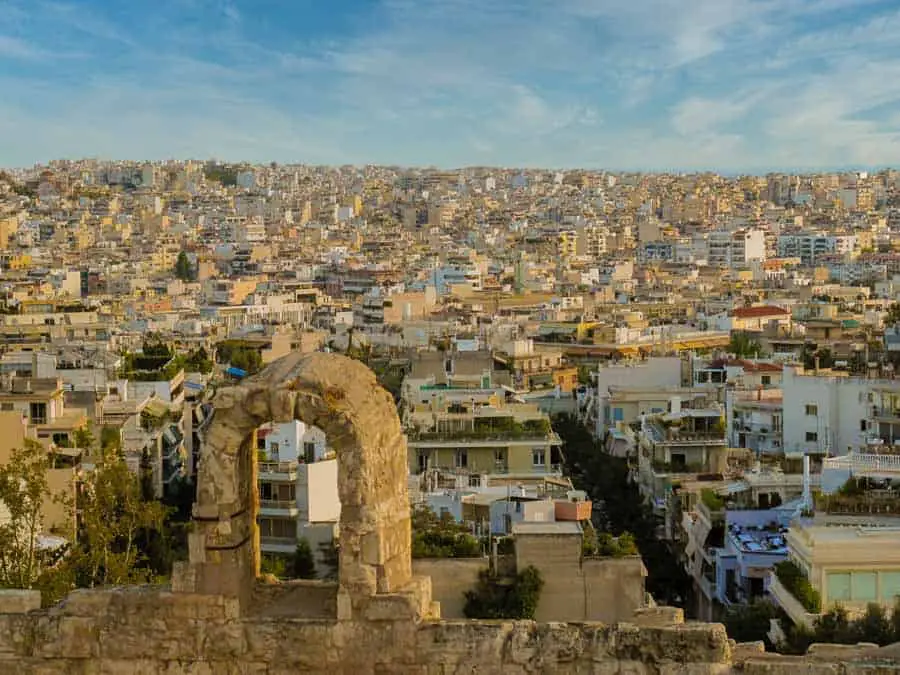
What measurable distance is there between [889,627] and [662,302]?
72165 mm

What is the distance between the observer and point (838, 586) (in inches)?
804

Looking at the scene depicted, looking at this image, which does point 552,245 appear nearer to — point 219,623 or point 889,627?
point 889,627

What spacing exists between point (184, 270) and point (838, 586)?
111m

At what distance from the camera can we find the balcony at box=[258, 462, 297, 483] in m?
26.7

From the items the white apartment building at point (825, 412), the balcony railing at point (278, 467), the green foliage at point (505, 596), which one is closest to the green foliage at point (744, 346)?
the white apartment building at point (825, 412)

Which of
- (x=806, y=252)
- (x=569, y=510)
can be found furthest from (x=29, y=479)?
(x=806, y=252)

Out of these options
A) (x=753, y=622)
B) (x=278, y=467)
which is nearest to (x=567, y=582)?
(x=753, y=622)

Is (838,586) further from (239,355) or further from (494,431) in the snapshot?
(239,355)

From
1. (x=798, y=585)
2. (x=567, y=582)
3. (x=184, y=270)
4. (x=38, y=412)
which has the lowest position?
(x=798, y=585)

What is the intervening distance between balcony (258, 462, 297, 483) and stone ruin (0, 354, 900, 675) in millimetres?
17818

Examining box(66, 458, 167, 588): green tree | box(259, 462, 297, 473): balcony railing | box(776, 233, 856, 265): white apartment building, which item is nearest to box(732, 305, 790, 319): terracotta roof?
box(259, 462, 297, 473): balcony railing

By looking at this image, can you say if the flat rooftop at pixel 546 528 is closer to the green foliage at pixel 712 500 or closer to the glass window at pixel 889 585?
the glass window at pixel 889 585

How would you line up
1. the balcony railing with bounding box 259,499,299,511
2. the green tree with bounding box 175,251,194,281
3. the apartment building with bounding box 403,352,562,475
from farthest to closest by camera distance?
the green tree with bounding box 175,251,194,281
the apartment building with bounding box 403,352,562,475
the balcony railing with bounding box 259,499,299,511

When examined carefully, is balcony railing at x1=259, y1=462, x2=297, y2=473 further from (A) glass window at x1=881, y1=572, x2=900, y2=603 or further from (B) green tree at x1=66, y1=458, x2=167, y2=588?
(A) glass window at x1=881, y1=572, x2=900, y2=603
